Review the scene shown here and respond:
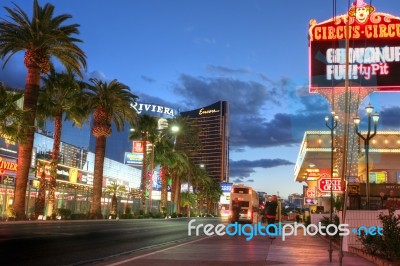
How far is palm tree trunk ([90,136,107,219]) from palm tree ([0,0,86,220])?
11951mm

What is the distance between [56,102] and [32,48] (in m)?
5.98

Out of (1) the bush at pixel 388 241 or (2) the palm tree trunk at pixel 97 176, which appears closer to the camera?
(1) the bush at pixel 388 241

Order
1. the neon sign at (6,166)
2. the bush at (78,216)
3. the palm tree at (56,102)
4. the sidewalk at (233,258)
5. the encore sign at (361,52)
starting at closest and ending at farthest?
the sidewalk at (233,258), the palm tree at (56,102), the encore sign at (361,52), the bush at (78,216), the neon sign at (6,166)

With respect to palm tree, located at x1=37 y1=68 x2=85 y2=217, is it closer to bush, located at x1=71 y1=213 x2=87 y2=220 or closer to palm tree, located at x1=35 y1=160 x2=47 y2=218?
palm tree, located at x1=35 y1=160 x2=47 y2=218

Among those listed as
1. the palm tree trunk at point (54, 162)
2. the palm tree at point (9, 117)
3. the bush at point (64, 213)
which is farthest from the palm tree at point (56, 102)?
the palm tree at point (9, 117)

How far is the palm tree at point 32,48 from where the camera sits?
121ft

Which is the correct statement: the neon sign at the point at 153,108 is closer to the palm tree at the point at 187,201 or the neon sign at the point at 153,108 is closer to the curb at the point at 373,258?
the palm tree at the point at 187,201

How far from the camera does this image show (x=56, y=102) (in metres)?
42.7

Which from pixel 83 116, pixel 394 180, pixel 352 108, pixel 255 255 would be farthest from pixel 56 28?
pixel 394 180

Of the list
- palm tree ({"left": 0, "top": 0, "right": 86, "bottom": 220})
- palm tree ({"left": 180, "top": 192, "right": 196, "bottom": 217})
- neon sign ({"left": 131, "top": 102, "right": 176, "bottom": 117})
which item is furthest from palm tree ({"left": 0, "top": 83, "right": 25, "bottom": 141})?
neon sign ({"left": 131, "top": 102, "right": 176, "bottom": 117})

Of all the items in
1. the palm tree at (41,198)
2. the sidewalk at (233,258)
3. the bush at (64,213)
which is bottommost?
the sidewalk at (233,258)

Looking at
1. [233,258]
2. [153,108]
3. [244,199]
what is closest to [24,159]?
[244,199]

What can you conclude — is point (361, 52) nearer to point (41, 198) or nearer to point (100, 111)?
point (100, 111)

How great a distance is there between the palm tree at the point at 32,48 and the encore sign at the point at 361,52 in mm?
20136
